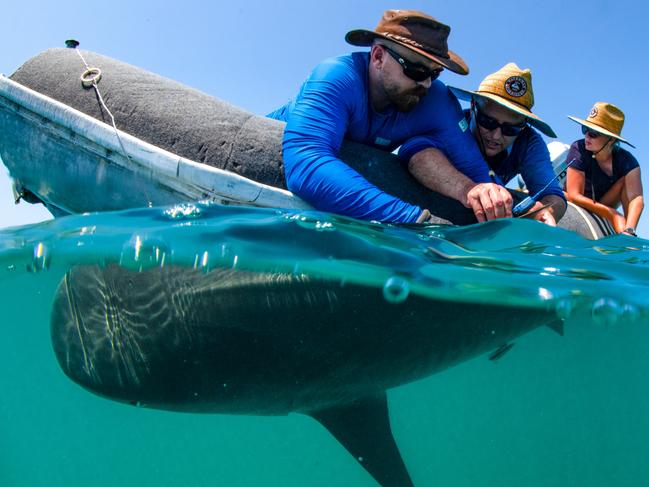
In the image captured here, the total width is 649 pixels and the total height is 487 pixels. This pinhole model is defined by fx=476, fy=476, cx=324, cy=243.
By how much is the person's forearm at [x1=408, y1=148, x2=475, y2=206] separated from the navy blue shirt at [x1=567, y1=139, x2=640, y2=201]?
128 inches

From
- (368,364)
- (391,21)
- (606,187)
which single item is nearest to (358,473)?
(368,364)

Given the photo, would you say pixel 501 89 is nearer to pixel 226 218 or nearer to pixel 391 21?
pixel 391 21

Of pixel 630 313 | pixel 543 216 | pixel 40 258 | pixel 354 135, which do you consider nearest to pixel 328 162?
pixel 354 135

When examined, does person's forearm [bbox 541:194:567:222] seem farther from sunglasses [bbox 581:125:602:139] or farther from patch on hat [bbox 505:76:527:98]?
sunglasses [bbox 581:125:602:139]

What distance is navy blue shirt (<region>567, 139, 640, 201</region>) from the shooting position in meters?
5.92

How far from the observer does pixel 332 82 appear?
10.9 feet

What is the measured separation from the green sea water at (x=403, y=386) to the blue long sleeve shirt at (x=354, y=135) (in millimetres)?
184

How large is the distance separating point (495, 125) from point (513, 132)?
18cm

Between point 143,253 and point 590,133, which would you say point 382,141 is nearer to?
point 143,253

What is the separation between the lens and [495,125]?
12.7ft

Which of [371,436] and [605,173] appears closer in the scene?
[371,436]

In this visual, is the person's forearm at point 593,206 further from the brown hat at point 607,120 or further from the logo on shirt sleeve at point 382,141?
the logo on shirt sleeve at point 382,141

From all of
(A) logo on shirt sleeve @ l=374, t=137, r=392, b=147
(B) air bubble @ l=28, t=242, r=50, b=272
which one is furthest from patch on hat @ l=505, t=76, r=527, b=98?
(B) air bubble @ l=28, t=242, r=50, b=272

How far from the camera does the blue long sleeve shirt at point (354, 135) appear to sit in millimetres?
3078
